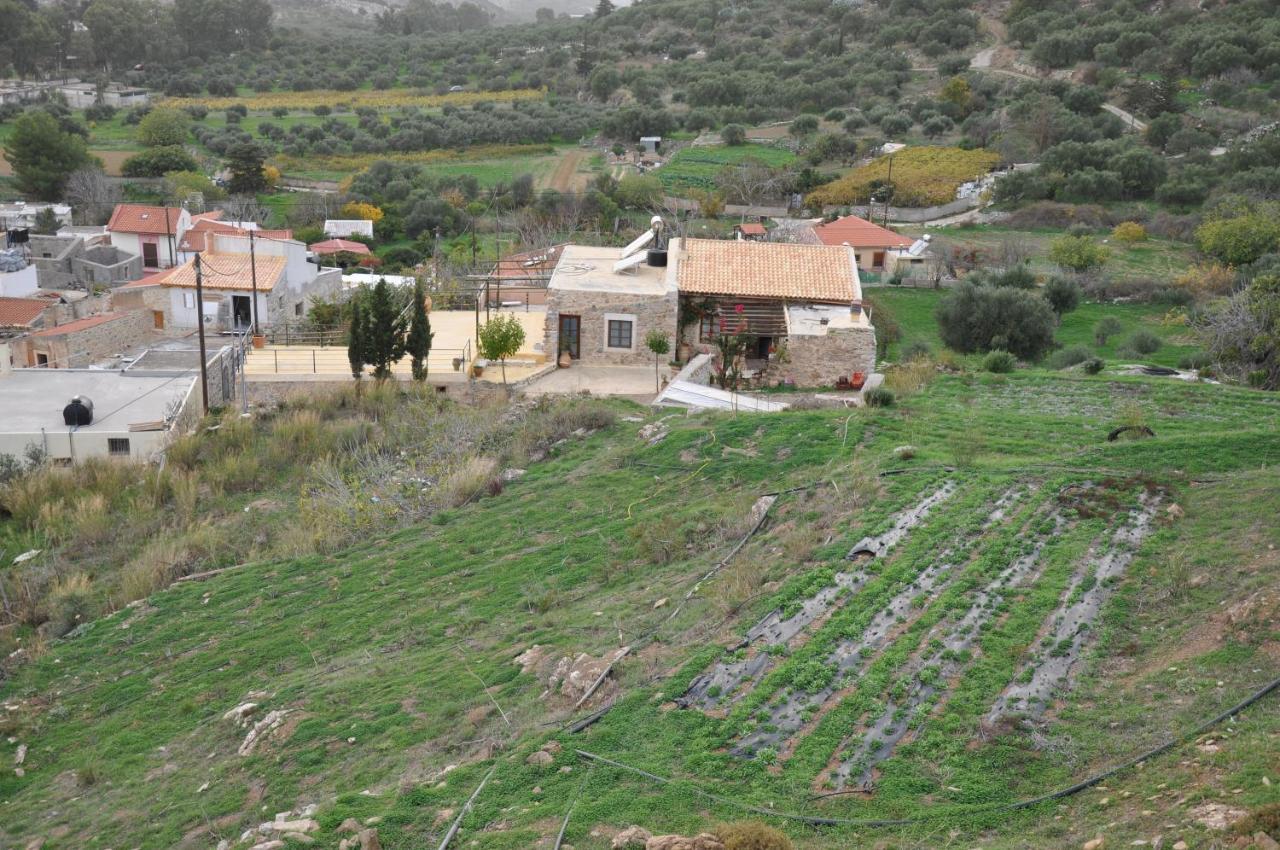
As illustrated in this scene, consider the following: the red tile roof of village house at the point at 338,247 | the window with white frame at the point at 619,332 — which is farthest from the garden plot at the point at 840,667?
the red tile roof of village house at the point at 338,247

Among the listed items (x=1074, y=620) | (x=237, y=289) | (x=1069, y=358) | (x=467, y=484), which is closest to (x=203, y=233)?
Result: (x=237, y=289)

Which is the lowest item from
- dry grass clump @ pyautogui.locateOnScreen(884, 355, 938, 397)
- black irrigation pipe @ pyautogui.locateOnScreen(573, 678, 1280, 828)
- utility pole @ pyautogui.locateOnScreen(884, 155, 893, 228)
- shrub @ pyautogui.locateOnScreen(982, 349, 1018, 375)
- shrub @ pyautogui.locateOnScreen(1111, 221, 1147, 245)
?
black irrigation pipe @ pyautogui.locateOnScreen(573, 678, 1280, 828)

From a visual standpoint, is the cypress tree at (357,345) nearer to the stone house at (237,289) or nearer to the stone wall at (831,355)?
the stone house at (237,289)

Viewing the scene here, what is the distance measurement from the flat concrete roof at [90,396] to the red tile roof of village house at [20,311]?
278 inches

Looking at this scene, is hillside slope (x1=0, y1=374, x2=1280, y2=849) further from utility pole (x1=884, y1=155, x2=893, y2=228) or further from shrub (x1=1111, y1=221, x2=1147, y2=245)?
utility pole (x1=884, y1=155, x2=893, y2=228)

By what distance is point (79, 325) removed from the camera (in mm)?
31109

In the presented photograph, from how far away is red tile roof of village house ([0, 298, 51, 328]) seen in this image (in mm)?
31672

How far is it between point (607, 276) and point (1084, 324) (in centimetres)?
1743

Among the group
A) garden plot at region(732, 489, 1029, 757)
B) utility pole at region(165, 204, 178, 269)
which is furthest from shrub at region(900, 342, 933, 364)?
utility pole at region(165, 204, 178, 269)

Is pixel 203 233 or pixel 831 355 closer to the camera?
pixel 831 355

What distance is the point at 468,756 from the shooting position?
873 cm

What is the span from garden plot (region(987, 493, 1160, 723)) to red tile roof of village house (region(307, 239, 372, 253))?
38488mm

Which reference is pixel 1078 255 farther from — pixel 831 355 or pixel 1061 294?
pixel 831 355

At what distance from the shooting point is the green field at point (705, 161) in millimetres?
59531
